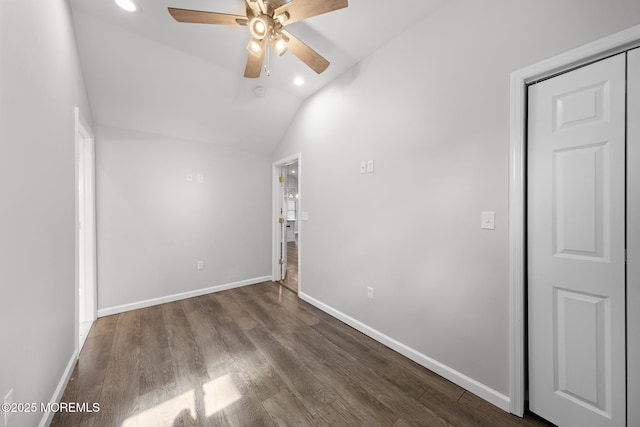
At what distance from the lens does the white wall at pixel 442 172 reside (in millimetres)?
1438

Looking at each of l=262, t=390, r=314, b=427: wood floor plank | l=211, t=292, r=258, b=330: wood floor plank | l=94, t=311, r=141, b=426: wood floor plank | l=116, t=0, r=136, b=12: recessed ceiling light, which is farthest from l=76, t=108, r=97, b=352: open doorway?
l=262, t=390, r=314, b=427: wood floor plank

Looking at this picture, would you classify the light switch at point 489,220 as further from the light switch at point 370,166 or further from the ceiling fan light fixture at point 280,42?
the ceiling fan light fixture at point 280,42

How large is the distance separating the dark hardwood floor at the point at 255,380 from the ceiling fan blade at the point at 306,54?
8.29 ft

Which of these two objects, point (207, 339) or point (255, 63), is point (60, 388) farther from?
point (255, 63)

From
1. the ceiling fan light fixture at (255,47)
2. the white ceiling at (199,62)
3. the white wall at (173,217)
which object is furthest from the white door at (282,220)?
the ceiling fan light fixture at (255,47)

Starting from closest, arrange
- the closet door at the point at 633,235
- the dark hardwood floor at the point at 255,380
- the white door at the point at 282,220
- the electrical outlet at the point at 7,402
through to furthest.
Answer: the electrical outlet at the point at 7,402, the closet door at the point at 633,235, the dark hardwood floor at the point at 255,380, the white door at the point at 282,220

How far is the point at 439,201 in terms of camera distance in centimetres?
178

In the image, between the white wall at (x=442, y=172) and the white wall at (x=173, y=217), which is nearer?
the white wall at (x=442, y=172)

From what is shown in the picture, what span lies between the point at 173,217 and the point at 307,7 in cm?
299

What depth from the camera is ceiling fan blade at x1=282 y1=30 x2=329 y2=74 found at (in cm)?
174

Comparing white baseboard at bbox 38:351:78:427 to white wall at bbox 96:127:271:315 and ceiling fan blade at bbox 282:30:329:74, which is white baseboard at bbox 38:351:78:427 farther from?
ceiling fan blade at bbox 282:30:329:74

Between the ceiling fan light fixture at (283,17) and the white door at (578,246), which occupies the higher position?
the ceiling fan light fixture at (283,17)

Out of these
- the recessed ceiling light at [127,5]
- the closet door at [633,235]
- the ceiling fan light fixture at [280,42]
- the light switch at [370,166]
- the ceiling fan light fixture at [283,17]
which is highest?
the recessed ceiling light at [127,5]

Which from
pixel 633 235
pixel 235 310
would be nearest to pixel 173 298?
pixel 235 310
